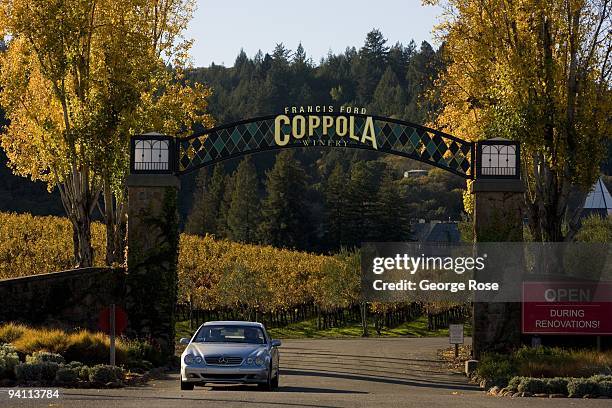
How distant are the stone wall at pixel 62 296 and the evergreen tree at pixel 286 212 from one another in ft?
339

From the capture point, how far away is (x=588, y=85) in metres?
34.5

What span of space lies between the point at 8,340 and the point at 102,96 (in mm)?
15026

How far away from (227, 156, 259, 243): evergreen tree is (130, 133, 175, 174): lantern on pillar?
110m

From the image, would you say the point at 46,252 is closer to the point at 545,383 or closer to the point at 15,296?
the point at 15,296

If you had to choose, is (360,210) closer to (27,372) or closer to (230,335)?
(230,335)

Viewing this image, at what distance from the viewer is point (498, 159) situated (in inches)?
1208

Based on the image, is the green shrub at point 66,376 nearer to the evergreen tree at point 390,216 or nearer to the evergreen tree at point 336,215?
the evergreen tree at point 390,216

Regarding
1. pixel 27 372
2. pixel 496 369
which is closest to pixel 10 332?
pixel 27 372

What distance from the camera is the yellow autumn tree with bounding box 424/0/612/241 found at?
33.9 metres

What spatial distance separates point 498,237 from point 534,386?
332 inches

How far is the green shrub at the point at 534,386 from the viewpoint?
72.5 feet

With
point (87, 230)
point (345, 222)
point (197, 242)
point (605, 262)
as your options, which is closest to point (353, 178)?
point (345, 222)

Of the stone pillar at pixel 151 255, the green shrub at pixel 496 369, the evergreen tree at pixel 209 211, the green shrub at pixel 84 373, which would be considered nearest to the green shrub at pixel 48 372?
the green shrub at pixel 84 373

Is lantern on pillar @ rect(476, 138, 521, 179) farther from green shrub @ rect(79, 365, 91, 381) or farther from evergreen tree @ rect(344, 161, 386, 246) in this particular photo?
evergreen tree @ rect(344, 161, 386, 246)
